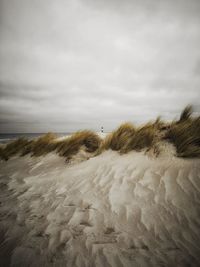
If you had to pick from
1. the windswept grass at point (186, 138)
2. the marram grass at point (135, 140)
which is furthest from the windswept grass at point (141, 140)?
the windswept grass at point (186, 138)

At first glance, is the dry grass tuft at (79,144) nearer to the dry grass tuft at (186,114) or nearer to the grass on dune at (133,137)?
the grass on dune at (133,137)

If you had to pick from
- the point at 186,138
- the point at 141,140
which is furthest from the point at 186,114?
the point at 141,140

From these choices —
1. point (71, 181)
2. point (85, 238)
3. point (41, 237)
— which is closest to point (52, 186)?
point (71, 181)

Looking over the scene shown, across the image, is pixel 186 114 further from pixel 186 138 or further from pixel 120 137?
pixel 120 137

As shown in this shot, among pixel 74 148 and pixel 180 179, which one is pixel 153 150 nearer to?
pixel 180 179

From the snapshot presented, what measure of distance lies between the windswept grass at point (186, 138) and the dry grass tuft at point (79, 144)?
104 inches

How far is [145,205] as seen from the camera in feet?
9.23

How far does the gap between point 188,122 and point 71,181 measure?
3.04m

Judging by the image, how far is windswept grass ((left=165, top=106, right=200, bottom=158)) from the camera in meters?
3.72

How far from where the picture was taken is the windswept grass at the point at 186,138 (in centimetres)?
372

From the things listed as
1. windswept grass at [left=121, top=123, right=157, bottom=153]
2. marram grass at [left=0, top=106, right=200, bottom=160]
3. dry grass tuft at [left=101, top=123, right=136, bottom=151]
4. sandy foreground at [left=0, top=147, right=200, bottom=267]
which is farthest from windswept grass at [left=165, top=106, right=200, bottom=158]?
dry grass tuft at [left=101, top=123, right=136, bottom=151]

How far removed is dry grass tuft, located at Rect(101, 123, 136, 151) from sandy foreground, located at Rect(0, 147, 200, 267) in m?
0.55

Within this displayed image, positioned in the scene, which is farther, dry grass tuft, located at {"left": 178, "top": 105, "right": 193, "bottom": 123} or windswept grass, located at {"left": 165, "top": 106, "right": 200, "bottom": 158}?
dry grass tuft, located at {"left": 178, "top": 105, "right": 193, "bottom": 123}

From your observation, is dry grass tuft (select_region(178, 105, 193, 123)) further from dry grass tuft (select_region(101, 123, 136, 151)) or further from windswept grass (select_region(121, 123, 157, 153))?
dry grass tuft (select_region(101, 123, 136, 151))
